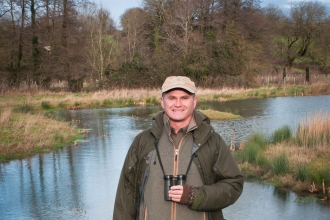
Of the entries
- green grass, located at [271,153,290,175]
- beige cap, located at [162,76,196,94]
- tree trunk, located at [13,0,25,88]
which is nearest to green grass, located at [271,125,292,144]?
green grass, located at [271,153,290,175]

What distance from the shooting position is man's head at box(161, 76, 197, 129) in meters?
2.77

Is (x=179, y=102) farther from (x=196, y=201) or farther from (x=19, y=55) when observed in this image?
(x=19, y=55)

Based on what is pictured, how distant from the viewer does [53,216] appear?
21.4 feet

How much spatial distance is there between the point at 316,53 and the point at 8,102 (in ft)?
99.3

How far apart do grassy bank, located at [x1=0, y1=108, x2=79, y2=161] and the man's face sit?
9111 mm

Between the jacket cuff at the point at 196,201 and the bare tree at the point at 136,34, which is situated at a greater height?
the bare tree at the point at 136,34

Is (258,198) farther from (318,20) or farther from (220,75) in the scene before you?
(318,20)

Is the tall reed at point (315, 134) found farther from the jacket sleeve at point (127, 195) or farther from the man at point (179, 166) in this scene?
the jacket sleeve at point (127, 195)

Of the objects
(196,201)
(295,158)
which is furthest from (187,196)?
(295,158)

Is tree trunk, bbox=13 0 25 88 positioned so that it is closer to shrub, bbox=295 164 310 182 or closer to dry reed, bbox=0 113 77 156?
dry reed, bbox=0 113 77 156

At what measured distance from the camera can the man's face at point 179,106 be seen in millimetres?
2781

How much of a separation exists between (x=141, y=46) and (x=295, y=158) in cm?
3321

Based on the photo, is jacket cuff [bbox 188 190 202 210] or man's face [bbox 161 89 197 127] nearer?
jacket cuff [bbox 188 190 202 210]

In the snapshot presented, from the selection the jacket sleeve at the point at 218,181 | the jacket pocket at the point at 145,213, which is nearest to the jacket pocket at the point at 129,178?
the jacket pocket at the point at 145,213
